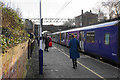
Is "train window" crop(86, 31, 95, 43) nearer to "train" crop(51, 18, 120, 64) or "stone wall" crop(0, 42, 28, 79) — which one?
"train" crop(51, 18, 120, 64)

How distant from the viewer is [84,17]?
67812mm

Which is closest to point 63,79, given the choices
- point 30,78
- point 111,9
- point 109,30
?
point 30,78

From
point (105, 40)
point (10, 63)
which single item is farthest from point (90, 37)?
point (10, 63)

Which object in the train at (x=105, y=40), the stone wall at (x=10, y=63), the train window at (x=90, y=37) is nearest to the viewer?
the stone wall at (x=10, y=63)

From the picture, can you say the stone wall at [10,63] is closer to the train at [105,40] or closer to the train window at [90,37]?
the train at [105,40]

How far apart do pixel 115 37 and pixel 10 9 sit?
548 centimetres

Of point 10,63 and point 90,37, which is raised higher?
point 90,37

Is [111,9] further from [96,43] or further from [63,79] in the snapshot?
[63,79]

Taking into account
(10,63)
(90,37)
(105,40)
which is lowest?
(10,63)

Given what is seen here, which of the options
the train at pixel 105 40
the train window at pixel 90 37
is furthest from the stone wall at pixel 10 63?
the train window at pixel 90 37

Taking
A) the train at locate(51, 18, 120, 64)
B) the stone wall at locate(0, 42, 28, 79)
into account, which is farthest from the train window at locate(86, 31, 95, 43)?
the stone wall at locate(0, 42, 28, 79)

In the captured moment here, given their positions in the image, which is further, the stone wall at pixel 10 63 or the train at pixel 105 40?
the train at pixel 105 40

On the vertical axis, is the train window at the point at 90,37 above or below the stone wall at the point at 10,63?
above

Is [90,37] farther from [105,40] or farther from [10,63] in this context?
[10,63]
